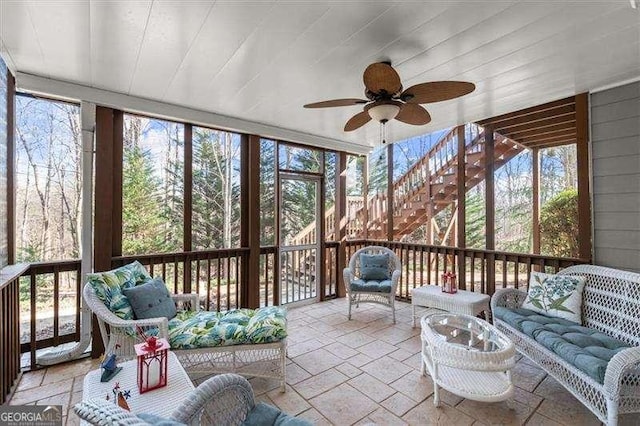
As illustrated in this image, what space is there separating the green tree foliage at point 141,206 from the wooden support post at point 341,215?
267 centimetres

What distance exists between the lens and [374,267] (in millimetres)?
4266

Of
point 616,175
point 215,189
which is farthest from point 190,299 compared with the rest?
point 616,175

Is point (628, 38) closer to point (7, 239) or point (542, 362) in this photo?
point (542, 362)

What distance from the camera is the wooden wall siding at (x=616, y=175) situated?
8.97 feet

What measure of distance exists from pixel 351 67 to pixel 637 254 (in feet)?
10.1

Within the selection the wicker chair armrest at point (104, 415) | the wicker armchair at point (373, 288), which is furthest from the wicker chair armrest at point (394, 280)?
the wicker chair armrest at point (104, 415)

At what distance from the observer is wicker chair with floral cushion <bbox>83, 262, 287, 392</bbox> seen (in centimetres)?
230

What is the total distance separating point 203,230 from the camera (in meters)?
3.94

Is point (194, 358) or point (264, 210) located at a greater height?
point (264, 210)

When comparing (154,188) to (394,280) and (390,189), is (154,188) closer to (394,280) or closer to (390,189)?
(394,280)

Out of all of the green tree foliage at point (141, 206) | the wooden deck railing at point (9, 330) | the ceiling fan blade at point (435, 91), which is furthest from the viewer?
the green tree foliage at point (141, 206)

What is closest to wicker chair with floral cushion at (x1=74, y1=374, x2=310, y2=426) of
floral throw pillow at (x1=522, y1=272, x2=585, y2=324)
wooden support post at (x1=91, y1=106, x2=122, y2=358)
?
wooden support post at (x1=91, y1=106, x2=122, y2=358)

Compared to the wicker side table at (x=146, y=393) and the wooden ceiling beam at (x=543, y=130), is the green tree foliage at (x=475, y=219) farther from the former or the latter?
the wicker side table at (x=146, y=393)

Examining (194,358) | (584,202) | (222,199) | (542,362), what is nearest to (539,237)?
(584,202)
